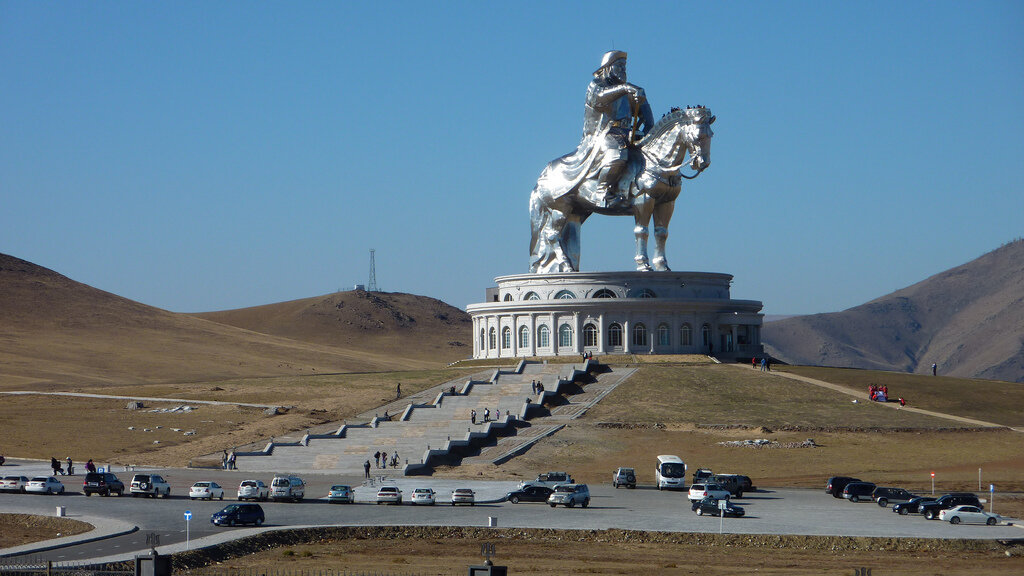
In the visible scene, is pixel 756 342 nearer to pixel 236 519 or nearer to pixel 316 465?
pixel 316 465

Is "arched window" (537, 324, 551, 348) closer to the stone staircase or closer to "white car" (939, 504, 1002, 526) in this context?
the stone staircase

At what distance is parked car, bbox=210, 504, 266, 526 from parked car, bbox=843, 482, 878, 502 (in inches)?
865

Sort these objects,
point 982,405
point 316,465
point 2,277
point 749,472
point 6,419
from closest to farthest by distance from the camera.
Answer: point 749,472
point 316,465
point 982,405
point 6,419
point 2,277

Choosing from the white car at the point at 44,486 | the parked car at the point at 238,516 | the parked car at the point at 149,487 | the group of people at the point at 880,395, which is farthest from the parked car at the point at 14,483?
the group of people at the point at 880,395

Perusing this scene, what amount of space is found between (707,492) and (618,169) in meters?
41.6

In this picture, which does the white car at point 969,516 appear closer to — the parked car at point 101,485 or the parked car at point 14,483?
the parked car at point 101,485

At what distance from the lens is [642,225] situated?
91.3 meters

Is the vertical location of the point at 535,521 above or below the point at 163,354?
below

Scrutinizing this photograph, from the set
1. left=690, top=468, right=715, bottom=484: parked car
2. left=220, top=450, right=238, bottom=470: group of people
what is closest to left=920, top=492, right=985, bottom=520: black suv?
left=690, top=468, right=715, bottom=484: parked car

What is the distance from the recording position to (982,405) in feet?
253

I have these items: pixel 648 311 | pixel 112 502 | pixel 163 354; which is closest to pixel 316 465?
pixel 112 502

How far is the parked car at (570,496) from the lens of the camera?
51219mm

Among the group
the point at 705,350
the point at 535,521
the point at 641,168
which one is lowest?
the point at 535,521

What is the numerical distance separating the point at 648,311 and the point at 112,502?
45018 millimetres
